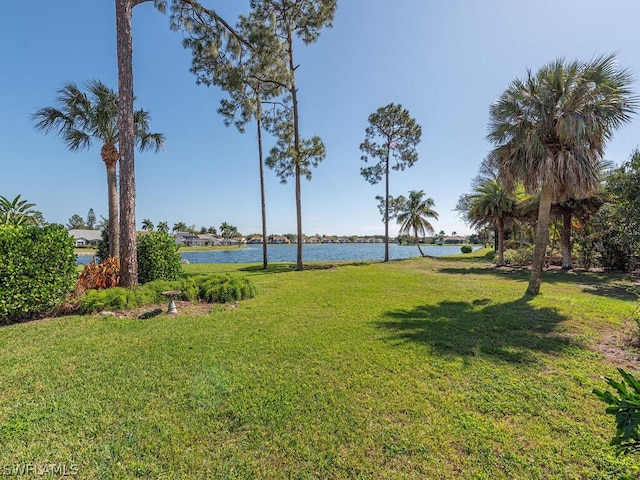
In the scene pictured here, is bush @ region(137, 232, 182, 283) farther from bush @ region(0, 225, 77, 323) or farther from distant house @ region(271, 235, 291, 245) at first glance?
distant house @ region(271, 235, 291, 245)

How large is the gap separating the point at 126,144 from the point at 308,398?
8.21 meters

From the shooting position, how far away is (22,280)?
17.3ft

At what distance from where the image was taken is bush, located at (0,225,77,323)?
16.7 feet

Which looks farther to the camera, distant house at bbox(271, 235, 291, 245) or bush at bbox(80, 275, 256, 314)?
distant house at bbox(271, 235, 291, 245)

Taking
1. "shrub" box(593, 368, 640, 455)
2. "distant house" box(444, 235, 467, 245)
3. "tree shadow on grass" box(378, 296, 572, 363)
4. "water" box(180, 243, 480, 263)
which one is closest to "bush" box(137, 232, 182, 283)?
"tree shadow on grass" box(378, 296, 572, 363)

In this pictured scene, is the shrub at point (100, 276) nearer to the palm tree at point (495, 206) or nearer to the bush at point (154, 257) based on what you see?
the bush at point (154, 257)

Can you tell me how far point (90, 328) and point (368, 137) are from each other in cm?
2235

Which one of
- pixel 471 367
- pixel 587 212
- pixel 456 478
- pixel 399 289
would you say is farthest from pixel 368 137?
pixel 456 478

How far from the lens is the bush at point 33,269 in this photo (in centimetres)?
510

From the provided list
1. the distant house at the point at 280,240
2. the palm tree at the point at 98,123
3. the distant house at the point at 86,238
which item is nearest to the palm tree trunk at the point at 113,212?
Result: the palm tree at the point at 98,123

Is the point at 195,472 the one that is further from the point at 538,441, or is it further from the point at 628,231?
the point at 628,231

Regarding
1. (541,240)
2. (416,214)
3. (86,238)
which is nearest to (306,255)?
(416,214)

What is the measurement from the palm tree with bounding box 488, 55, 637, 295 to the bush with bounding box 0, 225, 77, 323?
12814mm

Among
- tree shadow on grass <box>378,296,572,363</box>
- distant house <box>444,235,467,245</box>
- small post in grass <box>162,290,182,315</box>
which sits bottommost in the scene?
tree shadow on grass <box>378,296,572,363</box>
